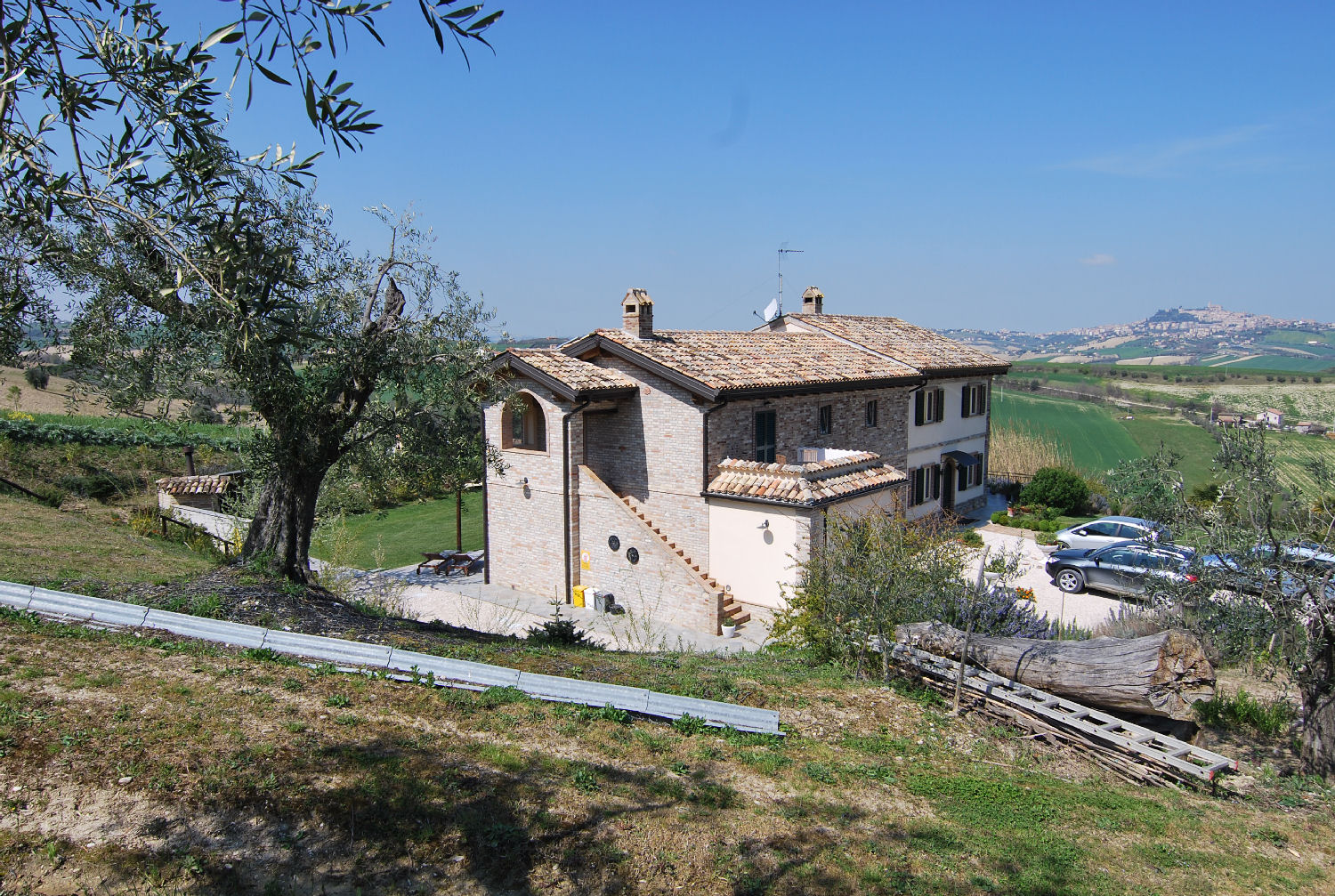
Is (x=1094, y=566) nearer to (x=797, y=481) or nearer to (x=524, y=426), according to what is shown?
(x=797, y=481)

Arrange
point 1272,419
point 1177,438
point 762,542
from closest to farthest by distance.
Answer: point 1272,419 < point 762,542 < point 1177,438

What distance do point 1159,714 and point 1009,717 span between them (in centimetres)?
186

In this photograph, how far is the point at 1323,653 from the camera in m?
9.84

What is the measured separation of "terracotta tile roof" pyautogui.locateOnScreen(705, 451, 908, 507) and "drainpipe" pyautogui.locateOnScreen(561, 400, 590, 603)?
359cm

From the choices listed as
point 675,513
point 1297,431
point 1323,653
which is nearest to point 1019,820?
point 1323,653

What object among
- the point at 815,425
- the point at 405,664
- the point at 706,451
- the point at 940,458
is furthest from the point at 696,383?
the point at 940,458

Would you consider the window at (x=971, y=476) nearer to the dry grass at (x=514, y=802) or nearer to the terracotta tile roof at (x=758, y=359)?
the terracotta tile roof at (x=758, y=359)

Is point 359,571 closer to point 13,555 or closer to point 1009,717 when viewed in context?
point 13,555

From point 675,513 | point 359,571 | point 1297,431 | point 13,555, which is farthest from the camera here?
point 359,571

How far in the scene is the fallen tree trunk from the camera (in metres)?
9.96

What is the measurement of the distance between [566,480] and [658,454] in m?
2.35

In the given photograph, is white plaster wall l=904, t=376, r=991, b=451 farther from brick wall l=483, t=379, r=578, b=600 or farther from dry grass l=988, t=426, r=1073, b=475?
brick wall l=483, t=379, r=578, b=600

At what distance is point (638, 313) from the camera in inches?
811

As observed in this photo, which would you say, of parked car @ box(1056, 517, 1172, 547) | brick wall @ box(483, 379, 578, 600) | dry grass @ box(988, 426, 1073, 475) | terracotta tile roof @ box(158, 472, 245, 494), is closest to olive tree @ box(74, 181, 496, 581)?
brick wall @ box(483, 379, 578, 600)
